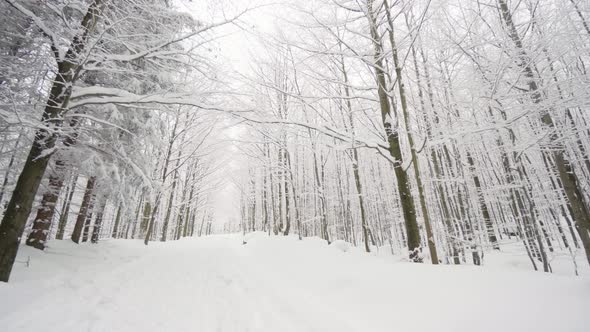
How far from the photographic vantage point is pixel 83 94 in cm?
431

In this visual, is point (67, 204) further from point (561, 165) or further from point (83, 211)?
point (561, 165)

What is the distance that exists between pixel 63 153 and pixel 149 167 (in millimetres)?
2283

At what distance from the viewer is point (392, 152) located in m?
5.44

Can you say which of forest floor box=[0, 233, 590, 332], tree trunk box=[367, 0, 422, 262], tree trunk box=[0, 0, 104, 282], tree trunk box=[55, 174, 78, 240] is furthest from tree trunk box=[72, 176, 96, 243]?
tree trunk box=[367, 0, 422, 262]

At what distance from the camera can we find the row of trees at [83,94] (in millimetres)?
3970

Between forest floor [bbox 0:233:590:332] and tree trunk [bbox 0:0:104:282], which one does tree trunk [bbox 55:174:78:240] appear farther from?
tree trunk [bbox 0:0:104:282]

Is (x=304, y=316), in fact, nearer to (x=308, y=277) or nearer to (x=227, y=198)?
(x=308, y=277)

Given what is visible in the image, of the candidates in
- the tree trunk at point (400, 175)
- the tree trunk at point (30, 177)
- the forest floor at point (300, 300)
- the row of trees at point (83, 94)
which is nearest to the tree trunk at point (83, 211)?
the row of trees at point (83, 94)

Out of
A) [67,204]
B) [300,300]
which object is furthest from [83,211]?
[300,300]

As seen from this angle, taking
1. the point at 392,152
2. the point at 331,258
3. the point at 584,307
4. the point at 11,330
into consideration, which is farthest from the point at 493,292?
the point at 11,330

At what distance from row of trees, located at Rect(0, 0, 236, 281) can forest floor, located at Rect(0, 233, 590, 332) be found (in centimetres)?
120

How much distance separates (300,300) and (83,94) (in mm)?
5221

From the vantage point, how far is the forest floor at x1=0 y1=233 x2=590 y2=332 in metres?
2.42

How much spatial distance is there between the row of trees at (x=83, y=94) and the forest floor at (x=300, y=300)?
3.93ft
